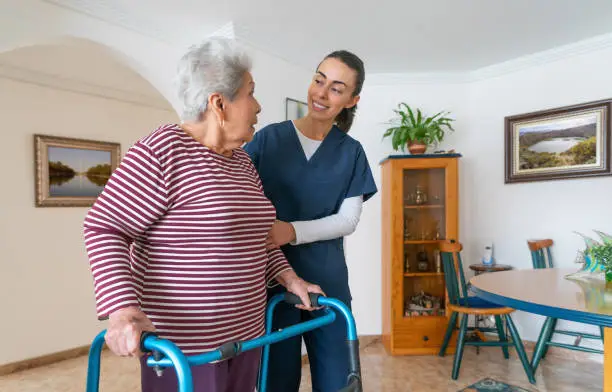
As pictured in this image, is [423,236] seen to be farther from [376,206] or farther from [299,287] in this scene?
[299,287]

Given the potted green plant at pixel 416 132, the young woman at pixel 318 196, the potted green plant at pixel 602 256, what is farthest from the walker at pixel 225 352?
the potted green plant at pixel 416 132

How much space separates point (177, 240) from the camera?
924 mm

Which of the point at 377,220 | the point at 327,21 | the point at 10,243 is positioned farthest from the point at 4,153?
the point at 377,220

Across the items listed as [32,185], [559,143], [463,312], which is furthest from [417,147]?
[32,185]

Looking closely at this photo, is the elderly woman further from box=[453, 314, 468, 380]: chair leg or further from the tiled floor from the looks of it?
box=[453, 314, 468, 380]: chair leg

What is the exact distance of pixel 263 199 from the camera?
1.08m

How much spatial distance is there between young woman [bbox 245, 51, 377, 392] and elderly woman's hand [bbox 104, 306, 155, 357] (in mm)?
592

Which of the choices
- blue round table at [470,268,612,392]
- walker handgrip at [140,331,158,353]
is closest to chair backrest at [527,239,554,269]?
blue round table at [470,268,612,392]

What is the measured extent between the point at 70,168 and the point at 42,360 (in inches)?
66.8

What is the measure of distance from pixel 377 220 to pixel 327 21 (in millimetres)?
1897

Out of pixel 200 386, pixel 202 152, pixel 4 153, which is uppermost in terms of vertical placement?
pixel 4 153

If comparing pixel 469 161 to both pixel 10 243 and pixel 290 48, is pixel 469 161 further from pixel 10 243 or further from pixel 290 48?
pixel 10 243

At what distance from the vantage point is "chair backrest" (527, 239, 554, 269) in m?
3.26

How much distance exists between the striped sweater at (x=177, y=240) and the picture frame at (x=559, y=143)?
325 cm
